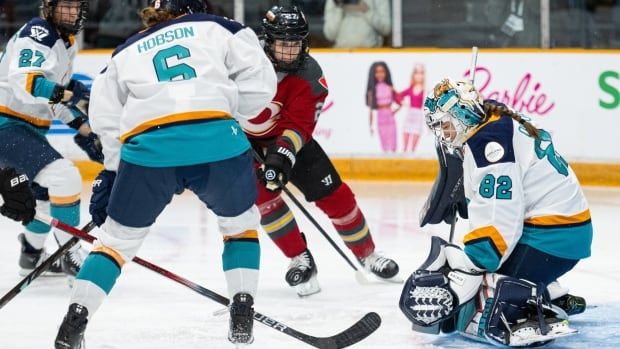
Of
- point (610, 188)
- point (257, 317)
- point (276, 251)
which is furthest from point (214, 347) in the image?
point (610, 188)

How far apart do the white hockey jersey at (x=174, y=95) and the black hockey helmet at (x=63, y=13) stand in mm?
1300

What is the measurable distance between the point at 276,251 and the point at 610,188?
2.35m

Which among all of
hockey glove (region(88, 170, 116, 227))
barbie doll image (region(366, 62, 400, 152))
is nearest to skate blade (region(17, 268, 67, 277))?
hockey glove (region(88, 170, 116, 227))

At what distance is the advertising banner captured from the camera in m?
6.92

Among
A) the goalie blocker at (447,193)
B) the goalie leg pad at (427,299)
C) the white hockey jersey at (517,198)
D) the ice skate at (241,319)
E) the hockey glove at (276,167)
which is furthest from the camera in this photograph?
the hockey glove at (276,167)

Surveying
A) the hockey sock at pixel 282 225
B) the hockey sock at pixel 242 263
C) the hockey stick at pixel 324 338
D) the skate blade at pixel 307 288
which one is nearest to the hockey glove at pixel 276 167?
the hockey sock at pixel 282 225

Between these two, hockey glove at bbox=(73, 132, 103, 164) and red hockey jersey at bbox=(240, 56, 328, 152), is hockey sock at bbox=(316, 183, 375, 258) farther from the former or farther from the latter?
hockey glove at bbox=(73, 132, 103, 164)

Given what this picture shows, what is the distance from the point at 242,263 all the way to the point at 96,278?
15.9 inches

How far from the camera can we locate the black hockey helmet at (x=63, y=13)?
4.60 meters

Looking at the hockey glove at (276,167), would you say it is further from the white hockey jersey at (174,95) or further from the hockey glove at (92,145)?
the white hockey jersey at (174,95)

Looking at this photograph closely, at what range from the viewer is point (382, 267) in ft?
15.3

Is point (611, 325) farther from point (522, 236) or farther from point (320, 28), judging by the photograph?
point (320, 28)

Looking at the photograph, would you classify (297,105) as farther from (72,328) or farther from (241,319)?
(72,328)

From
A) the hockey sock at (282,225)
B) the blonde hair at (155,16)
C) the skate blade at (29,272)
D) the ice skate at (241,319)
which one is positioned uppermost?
the blonde hair at (155,16)
